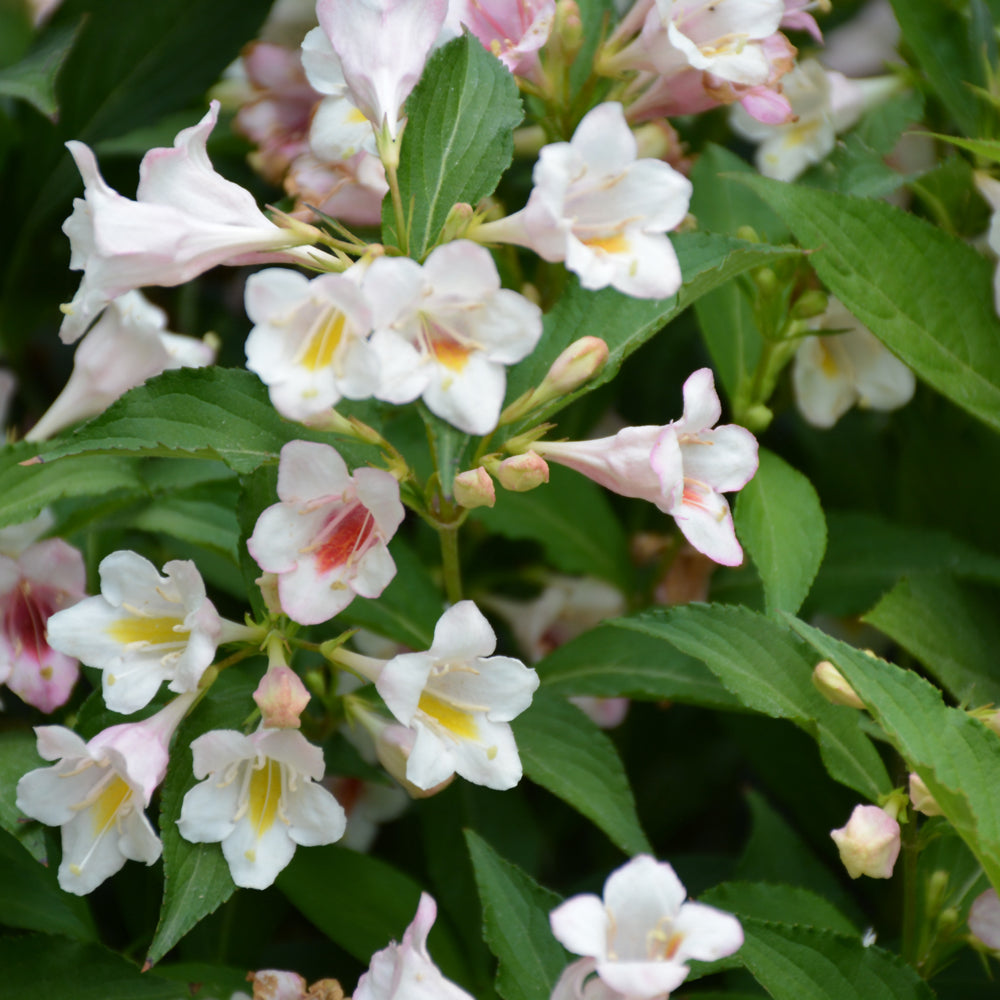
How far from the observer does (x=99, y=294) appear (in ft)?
3.02

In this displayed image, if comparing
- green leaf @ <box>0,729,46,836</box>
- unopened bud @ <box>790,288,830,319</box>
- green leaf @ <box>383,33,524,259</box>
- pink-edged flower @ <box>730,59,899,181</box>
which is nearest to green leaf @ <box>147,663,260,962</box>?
green leaf @ <box>0,729,46,836</box>

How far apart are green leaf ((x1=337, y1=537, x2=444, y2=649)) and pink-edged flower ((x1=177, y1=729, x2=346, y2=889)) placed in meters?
0.24

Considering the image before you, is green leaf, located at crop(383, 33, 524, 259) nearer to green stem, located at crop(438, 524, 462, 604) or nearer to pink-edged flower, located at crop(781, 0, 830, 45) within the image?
green stem, located at crop(438, 524, 462, 604)

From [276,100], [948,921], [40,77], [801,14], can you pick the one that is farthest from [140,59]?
[948,921]

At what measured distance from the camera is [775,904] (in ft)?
3.57

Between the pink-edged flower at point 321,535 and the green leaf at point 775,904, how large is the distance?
0.44 metres

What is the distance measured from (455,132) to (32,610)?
649 millimetres

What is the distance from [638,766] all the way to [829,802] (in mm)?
254

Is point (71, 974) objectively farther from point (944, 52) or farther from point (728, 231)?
point (944, 52)

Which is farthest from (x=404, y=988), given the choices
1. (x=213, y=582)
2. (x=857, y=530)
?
(x=857, y=530)

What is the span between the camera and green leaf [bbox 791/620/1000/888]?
851 mm

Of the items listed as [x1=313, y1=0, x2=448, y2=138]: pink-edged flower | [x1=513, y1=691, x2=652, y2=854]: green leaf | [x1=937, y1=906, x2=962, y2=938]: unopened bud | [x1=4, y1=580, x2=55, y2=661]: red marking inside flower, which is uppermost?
[x1=313, y1=0, x2=448, y2=138]: pink-edged flower

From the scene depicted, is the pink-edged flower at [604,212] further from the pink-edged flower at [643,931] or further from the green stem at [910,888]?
the green stem at [910,888]

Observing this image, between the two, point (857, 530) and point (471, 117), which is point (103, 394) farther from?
point (857, 530)
